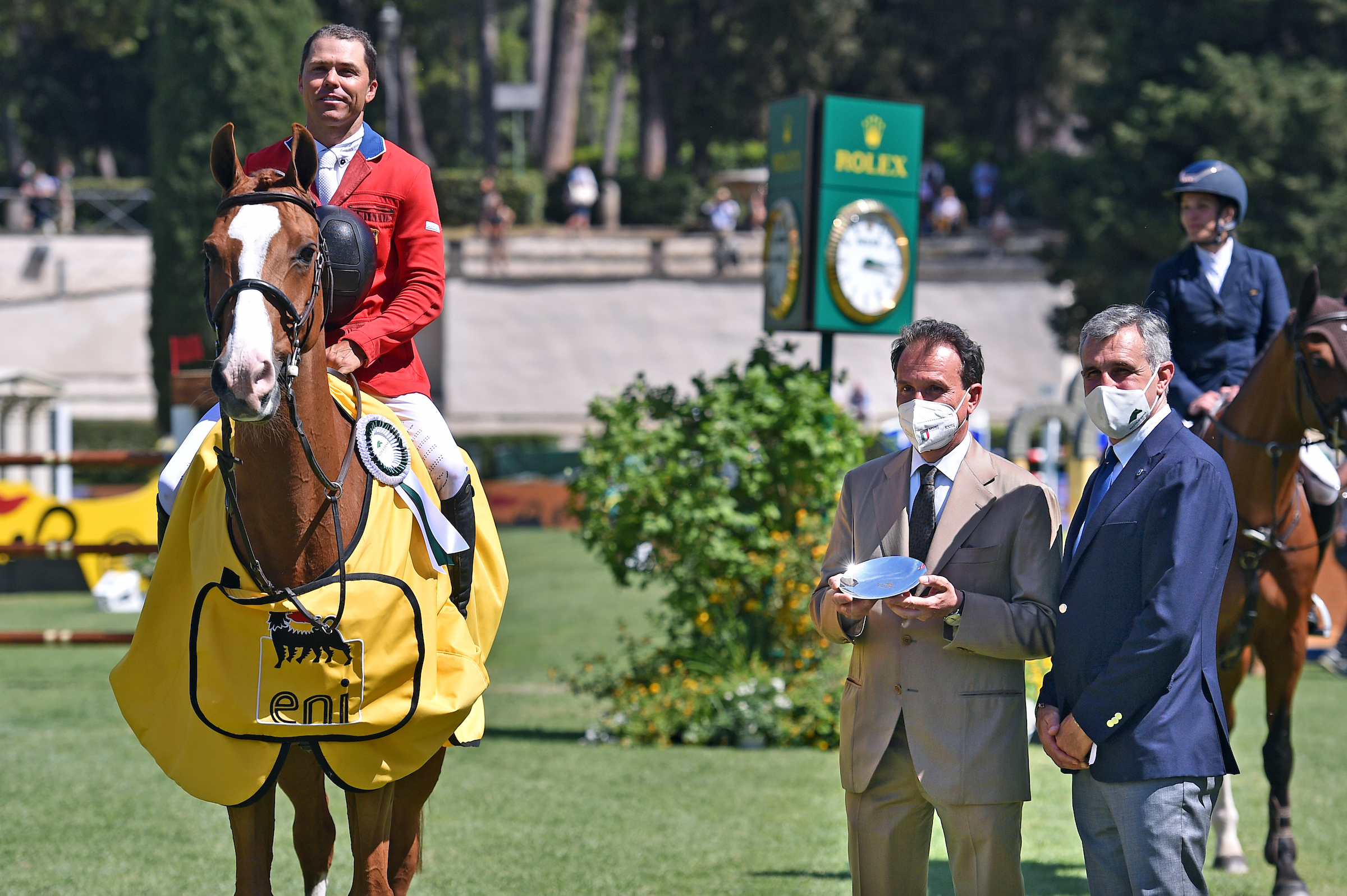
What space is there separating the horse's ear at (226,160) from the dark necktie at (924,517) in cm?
213

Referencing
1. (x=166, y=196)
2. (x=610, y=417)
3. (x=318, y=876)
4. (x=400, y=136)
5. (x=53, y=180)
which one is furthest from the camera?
(x=400, y=136)

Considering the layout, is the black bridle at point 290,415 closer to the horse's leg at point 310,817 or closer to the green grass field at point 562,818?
the horse's leg at point 310,817

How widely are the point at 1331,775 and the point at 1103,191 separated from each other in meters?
22.7

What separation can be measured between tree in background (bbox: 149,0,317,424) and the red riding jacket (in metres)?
21.7

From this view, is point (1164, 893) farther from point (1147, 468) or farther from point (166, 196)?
point (166, 196)

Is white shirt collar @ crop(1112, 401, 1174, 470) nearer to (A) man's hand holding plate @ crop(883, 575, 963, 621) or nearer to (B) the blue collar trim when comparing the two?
(A) man's hand holding plate @ crop(883, 575, 963, 621)

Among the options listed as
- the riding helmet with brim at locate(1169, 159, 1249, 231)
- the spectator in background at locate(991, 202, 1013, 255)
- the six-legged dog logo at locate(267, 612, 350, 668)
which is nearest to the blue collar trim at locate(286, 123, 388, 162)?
the six-legged dog logo at locate(267, 612, 350, 668)

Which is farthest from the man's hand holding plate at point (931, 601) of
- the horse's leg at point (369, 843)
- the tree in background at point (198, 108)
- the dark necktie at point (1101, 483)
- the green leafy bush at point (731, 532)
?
the tree in background at point (198, 108)

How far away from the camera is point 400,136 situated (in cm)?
4300

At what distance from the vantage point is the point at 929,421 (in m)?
3.79

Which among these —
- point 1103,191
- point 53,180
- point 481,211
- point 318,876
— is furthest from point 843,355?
point 318,876

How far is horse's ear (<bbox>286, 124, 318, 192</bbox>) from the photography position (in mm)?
3654

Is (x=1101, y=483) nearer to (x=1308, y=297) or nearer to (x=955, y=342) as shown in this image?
(x=955, y=342)

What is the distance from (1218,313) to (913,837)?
3.57 meters
